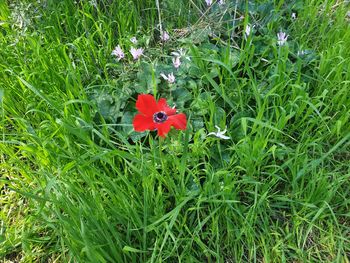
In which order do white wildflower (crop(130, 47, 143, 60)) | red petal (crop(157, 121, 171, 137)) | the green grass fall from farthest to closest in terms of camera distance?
white wildflower (crop(130, 47, 143, 60)) → the green grass → red petal (crop(157, 121, 171, 137))

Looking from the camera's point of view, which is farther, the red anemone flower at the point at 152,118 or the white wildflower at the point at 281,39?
the white wildflower at the point at 281,39

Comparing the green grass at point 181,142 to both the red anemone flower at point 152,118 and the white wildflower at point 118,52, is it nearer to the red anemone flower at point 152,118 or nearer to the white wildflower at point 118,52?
the white wildflower at point 118,52

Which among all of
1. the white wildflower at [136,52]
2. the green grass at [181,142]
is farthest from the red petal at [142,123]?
the white wildflower at [136,52]

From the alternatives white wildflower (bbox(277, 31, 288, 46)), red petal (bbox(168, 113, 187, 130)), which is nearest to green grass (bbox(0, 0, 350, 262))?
white wildflower (bbox(277, 31, 288, 46))

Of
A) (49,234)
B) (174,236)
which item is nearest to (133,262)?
(174,236)

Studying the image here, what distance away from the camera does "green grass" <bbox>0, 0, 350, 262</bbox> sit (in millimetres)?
1565

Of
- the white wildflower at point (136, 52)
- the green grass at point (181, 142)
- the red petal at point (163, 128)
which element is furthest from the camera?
the white wildflower at point (136, 52)

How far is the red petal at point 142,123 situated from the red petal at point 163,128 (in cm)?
3

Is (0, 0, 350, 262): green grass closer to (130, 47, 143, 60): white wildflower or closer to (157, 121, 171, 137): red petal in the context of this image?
(130, 47, 143, 60): white wildflower

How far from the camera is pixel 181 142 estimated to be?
1.73 meters

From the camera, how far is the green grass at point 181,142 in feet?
5.14

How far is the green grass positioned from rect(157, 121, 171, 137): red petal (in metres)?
0.18

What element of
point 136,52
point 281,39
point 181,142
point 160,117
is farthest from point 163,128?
point 281,39

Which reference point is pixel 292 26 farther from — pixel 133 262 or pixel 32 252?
pixel 32 252
